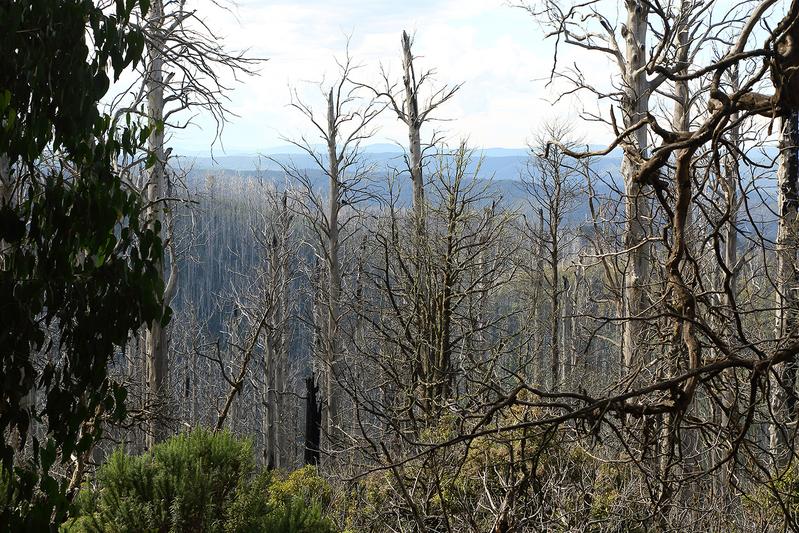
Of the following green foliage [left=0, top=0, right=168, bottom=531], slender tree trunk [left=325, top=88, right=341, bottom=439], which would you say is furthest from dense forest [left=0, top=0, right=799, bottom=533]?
slender tree trunk [left=325, top=88, right=341, bottom=439]

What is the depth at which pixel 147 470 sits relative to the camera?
18.3ft

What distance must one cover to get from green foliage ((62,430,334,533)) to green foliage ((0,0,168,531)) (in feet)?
7.30

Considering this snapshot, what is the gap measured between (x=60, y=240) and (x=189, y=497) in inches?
116

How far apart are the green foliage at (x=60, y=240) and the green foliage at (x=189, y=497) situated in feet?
7.30

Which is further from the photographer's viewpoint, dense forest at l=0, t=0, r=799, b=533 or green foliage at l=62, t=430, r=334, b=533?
green foliage at l=62, t=430, r=334, b=533

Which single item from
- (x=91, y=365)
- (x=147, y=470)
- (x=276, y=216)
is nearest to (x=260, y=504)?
(x=147, y=470)

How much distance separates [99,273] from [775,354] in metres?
2.48

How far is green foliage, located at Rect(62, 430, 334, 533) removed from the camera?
17.3 feet

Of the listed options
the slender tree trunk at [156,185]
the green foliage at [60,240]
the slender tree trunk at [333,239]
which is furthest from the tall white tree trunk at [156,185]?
the green foliage at [60,240]

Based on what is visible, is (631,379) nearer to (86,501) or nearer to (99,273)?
(99,273)

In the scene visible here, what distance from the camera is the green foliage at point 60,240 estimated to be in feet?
9.52

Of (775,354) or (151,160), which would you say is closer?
(775,354)

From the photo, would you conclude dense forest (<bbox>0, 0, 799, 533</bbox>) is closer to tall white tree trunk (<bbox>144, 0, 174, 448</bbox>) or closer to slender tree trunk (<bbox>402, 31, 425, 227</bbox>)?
tall white tree trunk (<bbox>144, 0, 174, 448</bbox>)

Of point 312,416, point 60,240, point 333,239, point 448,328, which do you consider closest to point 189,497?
point 60,240
